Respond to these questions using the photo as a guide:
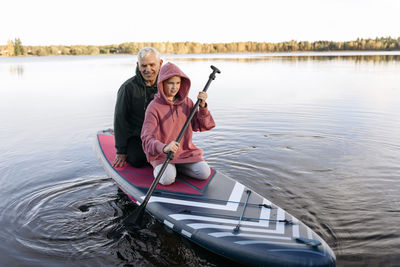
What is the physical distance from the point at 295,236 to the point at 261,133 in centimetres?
511

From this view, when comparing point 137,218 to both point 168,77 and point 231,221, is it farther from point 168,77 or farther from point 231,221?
point 168,77

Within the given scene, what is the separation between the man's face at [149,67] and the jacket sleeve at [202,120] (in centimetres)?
86

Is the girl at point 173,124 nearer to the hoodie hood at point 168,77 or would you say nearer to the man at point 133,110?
the hoodie hood at point 168,77

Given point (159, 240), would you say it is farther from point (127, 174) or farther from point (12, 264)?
point (12, 264)

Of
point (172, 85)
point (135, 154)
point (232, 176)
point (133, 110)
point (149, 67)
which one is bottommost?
point (232, 176)

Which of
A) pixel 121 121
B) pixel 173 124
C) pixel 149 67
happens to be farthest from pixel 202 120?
pixel 121 121

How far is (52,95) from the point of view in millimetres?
14648

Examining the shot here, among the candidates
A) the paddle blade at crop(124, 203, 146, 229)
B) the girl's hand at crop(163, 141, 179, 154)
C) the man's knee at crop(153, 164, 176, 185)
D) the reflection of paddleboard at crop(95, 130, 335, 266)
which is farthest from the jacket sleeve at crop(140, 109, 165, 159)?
the paddle blade at crop(124, 203, 146, 229)

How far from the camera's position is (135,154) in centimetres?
457

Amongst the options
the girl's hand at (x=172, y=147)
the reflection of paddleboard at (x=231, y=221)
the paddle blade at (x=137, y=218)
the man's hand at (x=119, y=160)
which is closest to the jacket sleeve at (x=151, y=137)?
the girl's hand at (x=172, y=147)

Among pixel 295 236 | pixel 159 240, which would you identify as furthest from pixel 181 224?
pixel 295 236

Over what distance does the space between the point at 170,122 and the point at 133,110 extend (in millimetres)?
842

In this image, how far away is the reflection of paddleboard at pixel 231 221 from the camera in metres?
2.78

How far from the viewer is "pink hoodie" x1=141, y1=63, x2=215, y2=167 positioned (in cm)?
391
